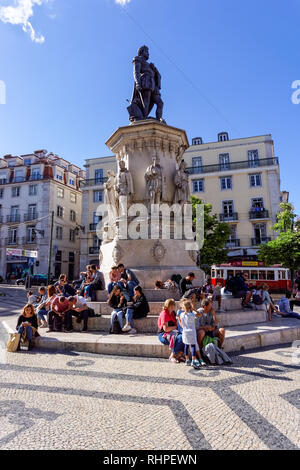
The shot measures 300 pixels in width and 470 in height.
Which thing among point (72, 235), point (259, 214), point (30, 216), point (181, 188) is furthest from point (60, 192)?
point (181, 188)

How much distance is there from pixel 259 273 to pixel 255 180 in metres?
13.3

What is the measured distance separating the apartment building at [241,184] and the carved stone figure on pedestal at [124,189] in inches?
901

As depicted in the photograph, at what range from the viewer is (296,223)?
81.3 ft

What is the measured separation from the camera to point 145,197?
868cm

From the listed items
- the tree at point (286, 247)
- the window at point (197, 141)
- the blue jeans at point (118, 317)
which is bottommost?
the blue jeans at point (118, 317)

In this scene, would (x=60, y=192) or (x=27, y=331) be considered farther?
(x=60, y=192)

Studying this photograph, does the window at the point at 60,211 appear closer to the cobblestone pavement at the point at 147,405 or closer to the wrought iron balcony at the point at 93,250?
the wrought iron balcony at the point at 93,250

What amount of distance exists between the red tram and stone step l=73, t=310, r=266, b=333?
14.6 m

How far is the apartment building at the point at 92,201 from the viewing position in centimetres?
3491

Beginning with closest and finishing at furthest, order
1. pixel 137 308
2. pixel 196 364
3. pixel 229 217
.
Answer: pixel 196 364
pixel 137 308
pixel 229 217

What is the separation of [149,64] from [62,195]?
103 feet

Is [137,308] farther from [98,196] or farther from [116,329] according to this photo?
[98,196]

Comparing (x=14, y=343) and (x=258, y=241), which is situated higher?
(x=258, y=241)

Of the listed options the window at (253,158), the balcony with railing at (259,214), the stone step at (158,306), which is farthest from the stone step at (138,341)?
the window at (253,158)
